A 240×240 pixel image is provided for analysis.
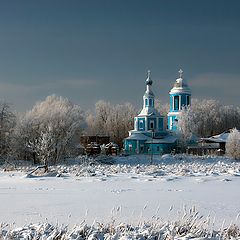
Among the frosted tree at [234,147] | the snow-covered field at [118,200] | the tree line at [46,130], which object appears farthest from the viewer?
the frosted tree at [234,147]

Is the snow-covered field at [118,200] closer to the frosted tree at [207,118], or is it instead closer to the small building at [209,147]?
the small building at [209,147]

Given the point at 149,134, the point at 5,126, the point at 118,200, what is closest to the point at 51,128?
the point at 5,126

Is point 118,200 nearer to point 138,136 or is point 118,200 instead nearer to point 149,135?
point 138,136

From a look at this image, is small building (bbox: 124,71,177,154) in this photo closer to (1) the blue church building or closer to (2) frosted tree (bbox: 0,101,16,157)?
(1) the blue church building

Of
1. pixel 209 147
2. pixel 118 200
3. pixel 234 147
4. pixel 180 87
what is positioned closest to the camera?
pixel 118 200

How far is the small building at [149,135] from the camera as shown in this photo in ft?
187

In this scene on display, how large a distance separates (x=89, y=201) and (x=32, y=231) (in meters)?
4.15

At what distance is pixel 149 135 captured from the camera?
193 feet

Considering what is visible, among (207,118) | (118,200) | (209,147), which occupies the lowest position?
(118,200)

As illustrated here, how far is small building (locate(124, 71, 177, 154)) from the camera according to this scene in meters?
56.9

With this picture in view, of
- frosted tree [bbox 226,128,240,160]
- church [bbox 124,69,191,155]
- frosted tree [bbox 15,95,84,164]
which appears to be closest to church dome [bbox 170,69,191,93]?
church [bbox 124,69,191,155]

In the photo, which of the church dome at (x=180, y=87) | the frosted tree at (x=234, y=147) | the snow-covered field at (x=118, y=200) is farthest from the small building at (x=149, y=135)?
the snow-covered field at (x=118, y=200)

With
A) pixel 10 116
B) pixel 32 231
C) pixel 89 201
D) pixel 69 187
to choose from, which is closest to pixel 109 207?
pixel 89 201

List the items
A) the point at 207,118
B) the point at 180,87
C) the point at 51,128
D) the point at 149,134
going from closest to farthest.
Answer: the point at 51,128 → the point at 149,134 → the point at 180,87 → the point at 207,118
